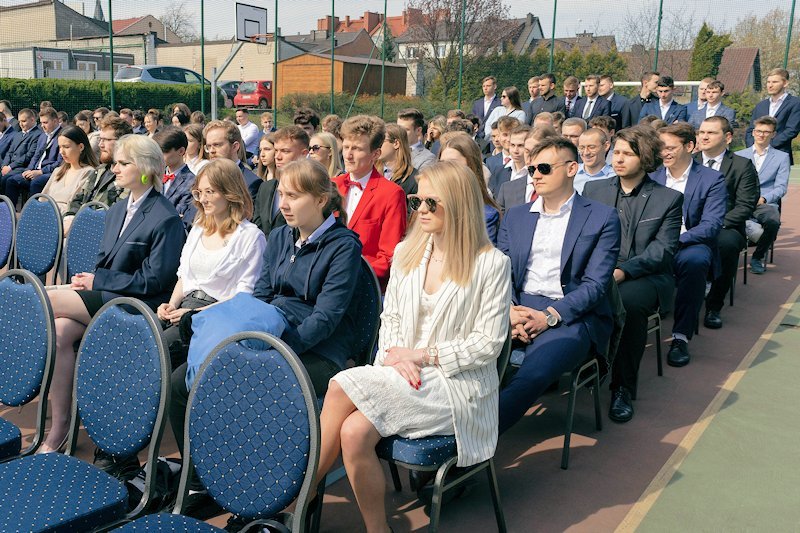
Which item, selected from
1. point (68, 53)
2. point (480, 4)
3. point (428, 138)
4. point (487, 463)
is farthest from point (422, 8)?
point (487, 463)

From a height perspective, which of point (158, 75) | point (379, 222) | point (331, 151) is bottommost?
point (379, 222)

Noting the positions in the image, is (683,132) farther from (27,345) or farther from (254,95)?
(254,95)

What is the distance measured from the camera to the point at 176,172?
5520 mm

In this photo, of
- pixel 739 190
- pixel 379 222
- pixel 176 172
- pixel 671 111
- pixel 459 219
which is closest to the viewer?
pixel 459 219

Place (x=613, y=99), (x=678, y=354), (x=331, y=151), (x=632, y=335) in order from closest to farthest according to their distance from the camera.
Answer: (x=632, y=335) → (x=678, y=354) → (x=331, y=151) → (x=613, y=99)

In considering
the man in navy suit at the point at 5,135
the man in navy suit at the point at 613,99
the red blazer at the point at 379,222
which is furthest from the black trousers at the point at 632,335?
the man in navy suit at the point at 5,135

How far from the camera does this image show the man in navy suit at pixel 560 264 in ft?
11.5

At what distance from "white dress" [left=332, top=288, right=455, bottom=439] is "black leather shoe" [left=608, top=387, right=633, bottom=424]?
5.38ft

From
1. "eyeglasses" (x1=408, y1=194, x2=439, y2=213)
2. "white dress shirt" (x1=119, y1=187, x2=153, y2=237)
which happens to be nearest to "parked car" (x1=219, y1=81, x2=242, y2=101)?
"white dress shirt" (x1=119, y1=187, x2=153, y2=237)

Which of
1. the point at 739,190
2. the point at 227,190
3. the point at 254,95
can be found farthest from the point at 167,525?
the point at 254,95

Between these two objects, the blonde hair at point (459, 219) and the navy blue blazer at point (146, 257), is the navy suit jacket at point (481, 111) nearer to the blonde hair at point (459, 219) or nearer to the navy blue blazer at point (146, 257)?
the navy blue blazer at point (146, 257)

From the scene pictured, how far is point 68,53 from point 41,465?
19.7m

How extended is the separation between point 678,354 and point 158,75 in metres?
20.1

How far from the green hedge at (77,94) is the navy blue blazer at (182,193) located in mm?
10491
